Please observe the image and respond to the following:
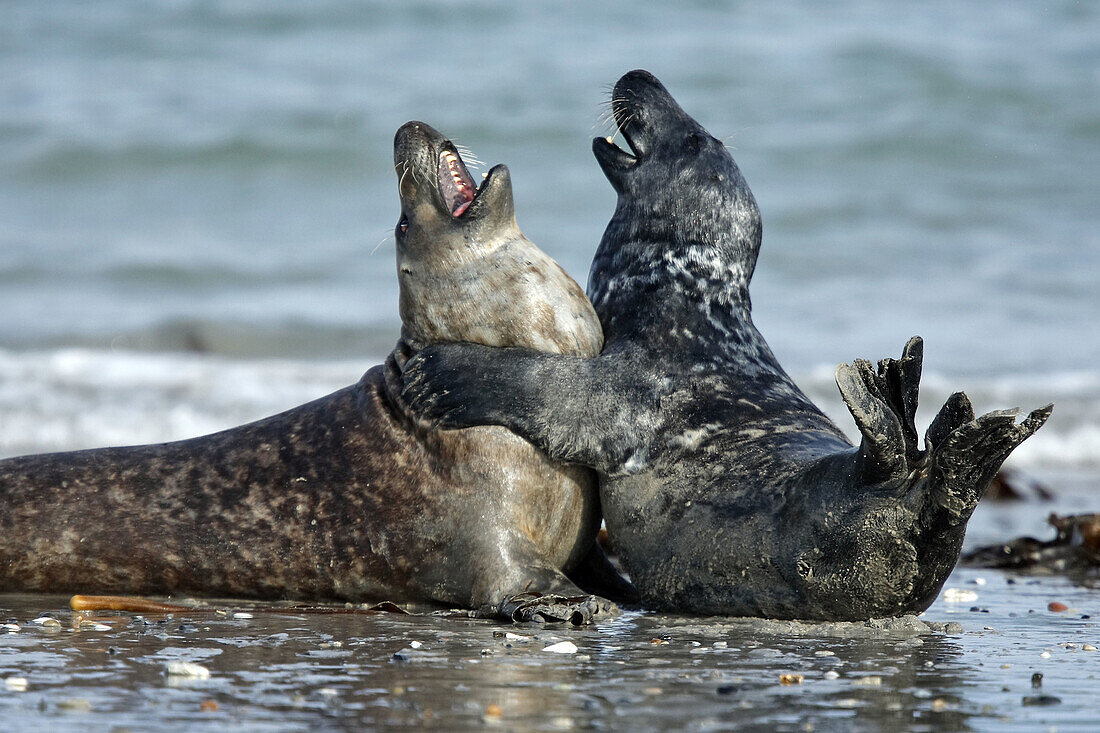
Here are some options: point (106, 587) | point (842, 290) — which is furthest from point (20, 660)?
point (842, 290)

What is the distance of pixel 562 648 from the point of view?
140 inches

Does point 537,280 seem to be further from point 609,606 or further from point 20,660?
point 20,660

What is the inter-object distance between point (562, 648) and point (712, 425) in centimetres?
121

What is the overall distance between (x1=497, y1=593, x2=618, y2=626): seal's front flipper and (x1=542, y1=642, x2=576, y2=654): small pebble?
1.41 feet

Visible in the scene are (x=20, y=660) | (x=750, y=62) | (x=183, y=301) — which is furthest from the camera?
(x=750, y=62)

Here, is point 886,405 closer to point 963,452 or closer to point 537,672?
point 963,452

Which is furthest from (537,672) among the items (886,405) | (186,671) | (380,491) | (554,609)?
(380,491)

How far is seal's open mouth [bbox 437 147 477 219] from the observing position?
4.98m

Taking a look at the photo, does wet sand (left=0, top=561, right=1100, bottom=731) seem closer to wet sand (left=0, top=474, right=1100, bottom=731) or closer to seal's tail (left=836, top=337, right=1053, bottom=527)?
wet sand (left=0, top=474, right=1100, bottom=731)

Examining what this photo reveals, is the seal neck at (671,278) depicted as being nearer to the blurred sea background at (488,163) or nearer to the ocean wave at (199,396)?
the ocean wave at (199,396)

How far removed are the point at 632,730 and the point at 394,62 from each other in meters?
16.8

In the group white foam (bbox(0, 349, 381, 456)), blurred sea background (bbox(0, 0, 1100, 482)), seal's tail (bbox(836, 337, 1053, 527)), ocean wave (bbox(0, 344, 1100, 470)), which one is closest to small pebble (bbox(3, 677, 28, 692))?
seal's tail (bbox(836, 337, 1053, 527))

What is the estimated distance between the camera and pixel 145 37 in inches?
740

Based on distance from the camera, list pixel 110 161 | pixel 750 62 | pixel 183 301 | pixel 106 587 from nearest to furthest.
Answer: pixel 106 587
pixel 183 301
pixel 110 161
pixel 750 62
